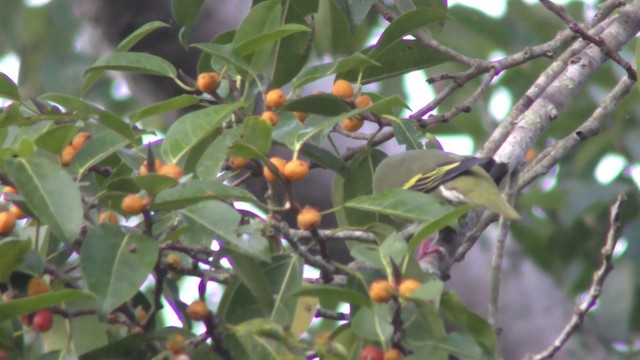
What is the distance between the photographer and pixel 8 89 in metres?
2.37

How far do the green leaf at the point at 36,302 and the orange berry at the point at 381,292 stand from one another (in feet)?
1.71

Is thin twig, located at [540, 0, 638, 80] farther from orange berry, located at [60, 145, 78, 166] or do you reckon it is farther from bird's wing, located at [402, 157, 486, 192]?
orange berry, located at [60, 145, 78, 166]

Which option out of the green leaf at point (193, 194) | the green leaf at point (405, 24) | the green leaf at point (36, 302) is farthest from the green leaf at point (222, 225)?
the green leaf at point (405, 24)

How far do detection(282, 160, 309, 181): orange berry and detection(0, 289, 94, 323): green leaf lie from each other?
1.64 feet

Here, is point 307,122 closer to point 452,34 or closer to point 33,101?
point 33,101

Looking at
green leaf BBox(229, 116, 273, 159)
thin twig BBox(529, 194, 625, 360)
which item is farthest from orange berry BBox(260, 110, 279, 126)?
thin twig BBox(529, 194, 625, 360)

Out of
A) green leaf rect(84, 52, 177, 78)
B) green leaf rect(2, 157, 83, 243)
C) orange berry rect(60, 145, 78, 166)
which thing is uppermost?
green leaf rect(84, 52, 177, 78)

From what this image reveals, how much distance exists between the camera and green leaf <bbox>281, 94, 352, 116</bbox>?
261cm

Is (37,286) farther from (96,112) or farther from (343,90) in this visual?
(343,90)

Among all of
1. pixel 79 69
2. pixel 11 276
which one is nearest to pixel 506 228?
pixel 11 276

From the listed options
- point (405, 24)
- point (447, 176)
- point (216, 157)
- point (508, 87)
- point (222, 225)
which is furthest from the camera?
point (508, 87)

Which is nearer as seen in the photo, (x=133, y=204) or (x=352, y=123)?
(x=133, y=204)

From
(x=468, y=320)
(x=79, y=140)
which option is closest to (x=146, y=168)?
(x=79, y=140)

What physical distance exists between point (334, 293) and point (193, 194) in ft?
1.08
